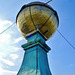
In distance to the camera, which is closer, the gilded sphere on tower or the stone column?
the stone column

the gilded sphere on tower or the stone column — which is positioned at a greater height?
the gilded sphere on tower

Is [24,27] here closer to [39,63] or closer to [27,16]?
[27,16]

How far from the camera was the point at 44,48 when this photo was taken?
5.56m

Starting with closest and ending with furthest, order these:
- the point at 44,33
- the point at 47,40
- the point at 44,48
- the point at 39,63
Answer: the point at 39,63
the point at 44,48
the point at 44,33
the point at 47,40

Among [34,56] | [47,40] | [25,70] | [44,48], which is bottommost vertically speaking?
[25,70]

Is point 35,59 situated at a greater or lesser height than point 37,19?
lesser

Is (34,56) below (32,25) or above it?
below

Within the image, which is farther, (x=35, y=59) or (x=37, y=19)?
(x=37, y=19)

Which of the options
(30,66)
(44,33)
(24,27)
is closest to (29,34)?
(24,27)

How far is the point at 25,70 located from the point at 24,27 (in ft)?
7.70

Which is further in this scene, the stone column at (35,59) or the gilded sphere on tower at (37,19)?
the gilded sphere on tower at (37,19)

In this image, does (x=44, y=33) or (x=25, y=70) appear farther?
(x=44, y=33)

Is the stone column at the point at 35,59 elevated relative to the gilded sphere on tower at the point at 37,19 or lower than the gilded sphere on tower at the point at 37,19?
lower

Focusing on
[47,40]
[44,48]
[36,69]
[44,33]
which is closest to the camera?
[36,69]
